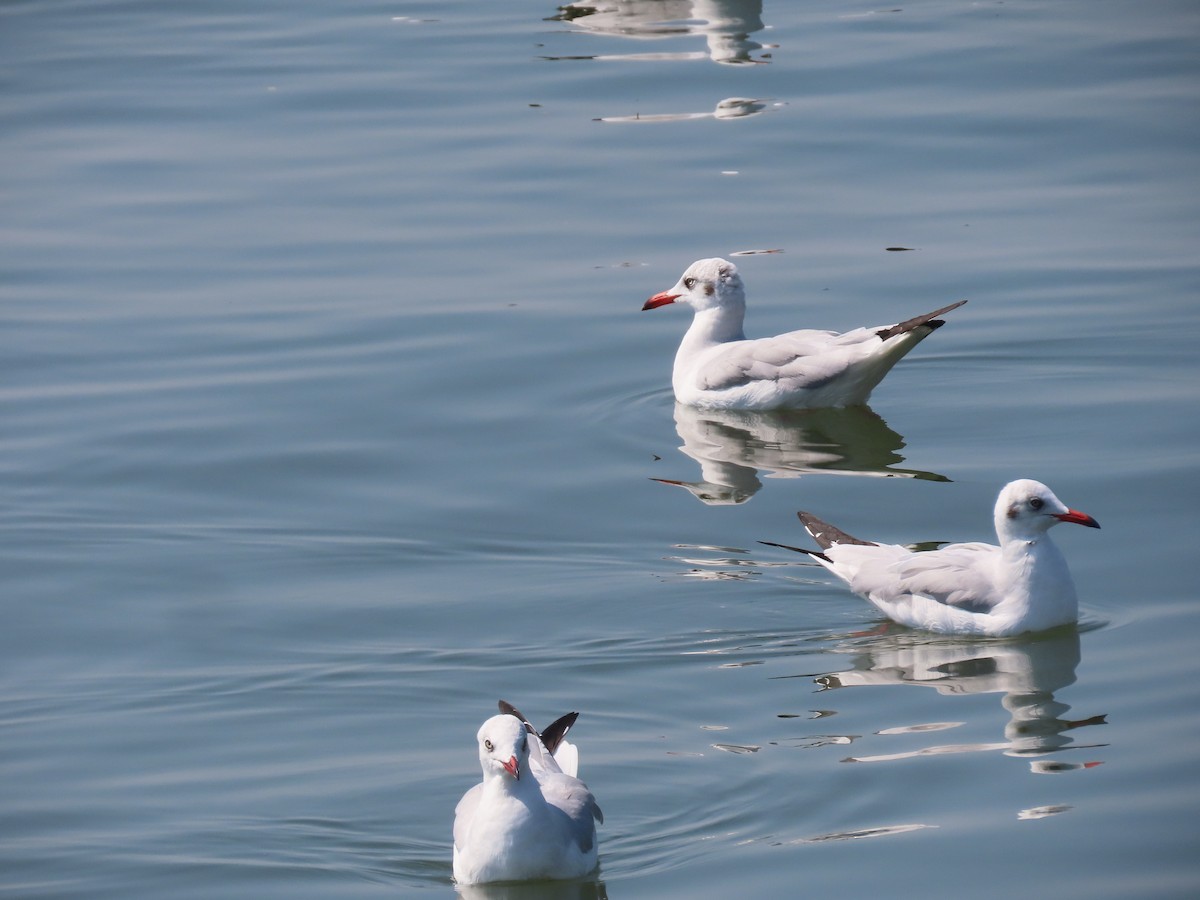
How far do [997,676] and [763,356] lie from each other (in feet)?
14.9

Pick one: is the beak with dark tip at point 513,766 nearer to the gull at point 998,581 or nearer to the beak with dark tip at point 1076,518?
the gull at point 998,581

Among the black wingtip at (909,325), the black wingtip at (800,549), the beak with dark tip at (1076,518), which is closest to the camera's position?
the beak with dark tip at (1076,518)

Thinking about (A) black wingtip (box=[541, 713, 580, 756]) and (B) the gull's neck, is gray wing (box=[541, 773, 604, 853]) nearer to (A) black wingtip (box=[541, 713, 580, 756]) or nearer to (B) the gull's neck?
(A) black wingtip (box=[541, 713, 580, 756])

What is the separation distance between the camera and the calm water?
7.52 m

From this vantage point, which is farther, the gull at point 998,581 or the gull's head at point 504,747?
the gull at point 998,581

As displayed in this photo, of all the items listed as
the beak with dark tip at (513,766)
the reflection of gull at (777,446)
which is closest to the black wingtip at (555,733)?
the beak with dark tip at (513,766)

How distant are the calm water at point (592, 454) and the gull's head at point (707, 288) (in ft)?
1.97

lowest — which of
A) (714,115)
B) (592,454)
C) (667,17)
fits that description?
(592,454)

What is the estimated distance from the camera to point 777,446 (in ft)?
40.5

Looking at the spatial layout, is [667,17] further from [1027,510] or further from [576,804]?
[576,804]

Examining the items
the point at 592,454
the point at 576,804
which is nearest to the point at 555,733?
the point at 576,804

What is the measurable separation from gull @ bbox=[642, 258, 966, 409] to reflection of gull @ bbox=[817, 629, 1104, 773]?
3574mm

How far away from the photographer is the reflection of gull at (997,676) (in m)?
7.87

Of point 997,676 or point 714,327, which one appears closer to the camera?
point 997,676
